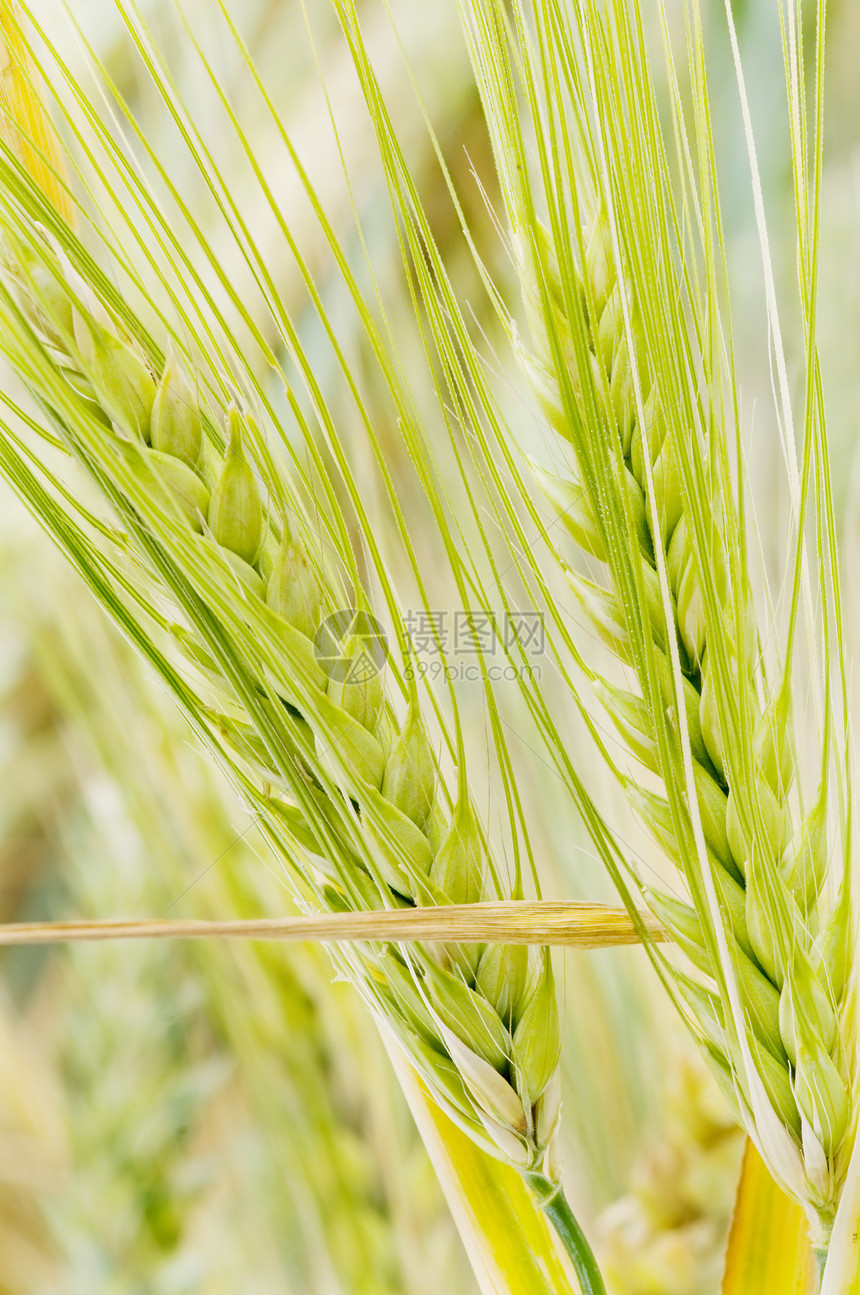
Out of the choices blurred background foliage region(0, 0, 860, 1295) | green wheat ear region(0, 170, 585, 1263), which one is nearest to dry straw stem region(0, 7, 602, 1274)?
green wheat ear region(0, 170, 585, 1263)

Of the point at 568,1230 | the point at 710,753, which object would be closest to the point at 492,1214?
the point at 568,1230

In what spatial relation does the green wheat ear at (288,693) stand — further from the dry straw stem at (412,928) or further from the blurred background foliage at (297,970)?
the blurred background foliage at (297,970)

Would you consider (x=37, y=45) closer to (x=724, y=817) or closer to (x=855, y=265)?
(x=855, y=265)

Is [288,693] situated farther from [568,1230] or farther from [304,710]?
[568,1230]

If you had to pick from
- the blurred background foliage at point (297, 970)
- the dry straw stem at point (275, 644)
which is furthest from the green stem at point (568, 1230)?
the blurred background foliage at point (297, 970)

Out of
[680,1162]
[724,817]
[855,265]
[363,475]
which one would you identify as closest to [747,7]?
[855,265]

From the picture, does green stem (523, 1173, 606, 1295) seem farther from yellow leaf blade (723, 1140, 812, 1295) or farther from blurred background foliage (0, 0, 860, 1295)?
blurred background foliage (0, 0, 860, 1295)
